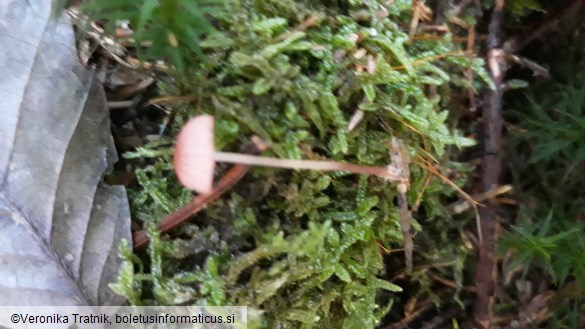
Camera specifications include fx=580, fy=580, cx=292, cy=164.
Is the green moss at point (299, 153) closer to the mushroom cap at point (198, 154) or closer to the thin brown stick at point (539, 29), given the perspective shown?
the mushroom cap at point (198, 154)

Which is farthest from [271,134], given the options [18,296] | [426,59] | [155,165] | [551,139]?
[551,139]

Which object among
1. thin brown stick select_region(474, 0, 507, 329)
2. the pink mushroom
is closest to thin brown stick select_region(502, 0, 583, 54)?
thin brown stick select_region(474, 0, 507, 329)

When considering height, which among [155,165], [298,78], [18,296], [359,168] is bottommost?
[18,296]

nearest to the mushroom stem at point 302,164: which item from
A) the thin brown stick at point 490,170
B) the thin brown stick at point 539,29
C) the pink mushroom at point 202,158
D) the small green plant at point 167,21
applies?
the pink mushroom at point 202,158

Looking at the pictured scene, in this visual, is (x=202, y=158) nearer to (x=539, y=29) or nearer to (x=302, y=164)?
(x=302, y=164)

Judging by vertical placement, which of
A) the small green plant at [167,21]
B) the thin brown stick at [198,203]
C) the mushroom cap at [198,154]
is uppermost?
the small green plant at [167,21]

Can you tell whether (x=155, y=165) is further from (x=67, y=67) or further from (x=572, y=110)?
(x=572, y=110)
